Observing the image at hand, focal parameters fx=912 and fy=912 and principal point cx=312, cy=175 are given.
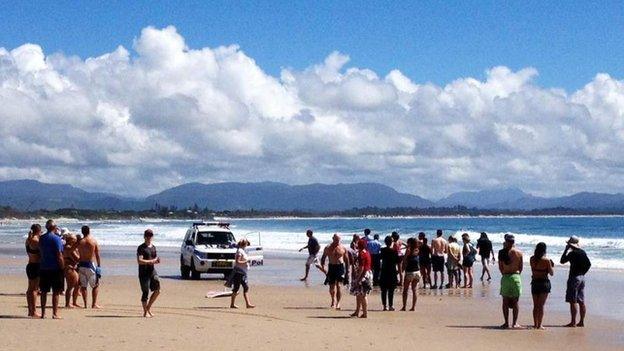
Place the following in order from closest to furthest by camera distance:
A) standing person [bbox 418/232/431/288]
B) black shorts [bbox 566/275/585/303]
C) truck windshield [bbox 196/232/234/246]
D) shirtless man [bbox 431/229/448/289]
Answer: black shorts [bbox 566/275/585/303] < standing person [bbox 418/232/431/288] < shirtless man [bbox 431/229/448/289] < truck windshield [bbox 196/232/234/246]

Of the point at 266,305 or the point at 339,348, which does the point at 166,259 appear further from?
the point at 339,348

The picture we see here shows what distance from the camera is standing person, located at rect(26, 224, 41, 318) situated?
16.0 meters

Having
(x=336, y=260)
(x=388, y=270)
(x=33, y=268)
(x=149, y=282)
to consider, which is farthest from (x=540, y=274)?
(x=33, y=268)

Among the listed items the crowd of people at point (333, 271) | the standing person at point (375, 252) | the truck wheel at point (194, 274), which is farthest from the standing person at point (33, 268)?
the truck wheel at point (194, 274)

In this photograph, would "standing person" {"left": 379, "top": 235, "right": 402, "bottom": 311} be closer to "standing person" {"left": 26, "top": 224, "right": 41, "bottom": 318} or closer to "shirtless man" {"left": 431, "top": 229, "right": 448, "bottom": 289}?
"shirtless man" {"left": 431, "top": 229, "right": 448, "bottom": 289}

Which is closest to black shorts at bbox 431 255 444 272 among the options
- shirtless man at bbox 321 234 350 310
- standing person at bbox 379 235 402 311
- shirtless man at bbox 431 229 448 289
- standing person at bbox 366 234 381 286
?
shirtless man at bbox 431 229 448 289

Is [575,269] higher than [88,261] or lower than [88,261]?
lower

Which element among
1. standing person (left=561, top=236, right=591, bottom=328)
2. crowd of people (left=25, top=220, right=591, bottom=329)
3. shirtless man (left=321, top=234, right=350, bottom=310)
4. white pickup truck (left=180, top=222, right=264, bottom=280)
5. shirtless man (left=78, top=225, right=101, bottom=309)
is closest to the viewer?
crowd of people (left=25, top=220, right=591, bottom=329)

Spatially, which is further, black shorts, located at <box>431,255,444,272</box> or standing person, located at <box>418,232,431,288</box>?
black shorts, located at <box>431,255,444,272</box>

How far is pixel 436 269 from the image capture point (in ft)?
81.7

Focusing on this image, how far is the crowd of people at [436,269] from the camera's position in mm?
16156

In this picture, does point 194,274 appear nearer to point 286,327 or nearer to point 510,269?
point 286,327

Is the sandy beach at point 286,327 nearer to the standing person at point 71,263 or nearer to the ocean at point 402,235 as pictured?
the standing person at point 71,263

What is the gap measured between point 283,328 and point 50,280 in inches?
160
